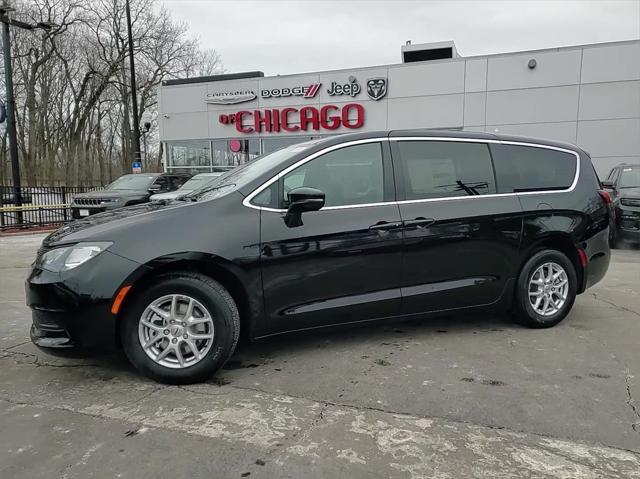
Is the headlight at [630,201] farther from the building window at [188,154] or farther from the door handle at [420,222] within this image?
the building window at [188,154]

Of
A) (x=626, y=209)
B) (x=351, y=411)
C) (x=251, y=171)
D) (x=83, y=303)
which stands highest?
(x=251, y=171)

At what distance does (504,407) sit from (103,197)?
1158 cm

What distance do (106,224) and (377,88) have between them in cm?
1599

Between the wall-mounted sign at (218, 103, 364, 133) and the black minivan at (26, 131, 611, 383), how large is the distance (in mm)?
14230

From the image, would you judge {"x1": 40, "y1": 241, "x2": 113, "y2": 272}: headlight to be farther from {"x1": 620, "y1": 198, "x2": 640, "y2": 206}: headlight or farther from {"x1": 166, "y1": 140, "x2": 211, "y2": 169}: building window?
{"x1": 166, "y1": 140, "x2": 211, "y2": 169}: building window

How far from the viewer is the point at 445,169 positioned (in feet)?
13.9

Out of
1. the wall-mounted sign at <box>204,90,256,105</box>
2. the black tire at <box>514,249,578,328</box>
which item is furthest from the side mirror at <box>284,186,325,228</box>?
the wall-mounted sign at <box>204,90,256,105</box>

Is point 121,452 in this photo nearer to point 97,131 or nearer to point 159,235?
point 159,235

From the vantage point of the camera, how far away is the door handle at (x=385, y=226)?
12.5 feet

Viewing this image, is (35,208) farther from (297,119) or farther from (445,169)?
(445,169)

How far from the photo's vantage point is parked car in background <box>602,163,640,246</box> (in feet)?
30.9

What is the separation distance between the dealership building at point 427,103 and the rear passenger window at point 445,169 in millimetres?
11369

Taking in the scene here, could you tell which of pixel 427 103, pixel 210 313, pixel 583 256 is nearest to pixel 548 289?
pixel 583 256

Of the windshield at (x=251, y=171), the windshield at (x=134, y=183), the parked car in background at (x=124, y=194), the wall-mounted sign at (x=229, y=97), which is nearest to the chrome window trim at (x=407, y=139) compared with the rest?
the windshield at (x=251, y=171)
